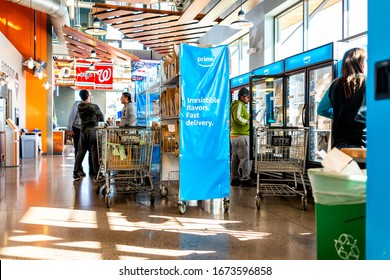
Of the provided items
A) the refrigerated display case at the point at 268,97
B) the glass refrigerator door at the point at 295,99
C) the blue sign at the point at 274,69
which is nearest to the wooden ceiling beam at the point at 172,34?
the refrigerated display case at the point at 268,97

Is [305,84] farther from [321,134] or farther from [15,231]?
[15,231]

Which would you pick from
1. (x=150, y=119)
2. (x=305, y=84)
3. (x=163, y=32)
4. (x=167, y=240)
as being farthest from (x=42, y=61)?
(x=167, y=240)

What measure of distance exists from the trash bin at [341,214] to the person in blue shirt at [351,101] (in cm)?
125

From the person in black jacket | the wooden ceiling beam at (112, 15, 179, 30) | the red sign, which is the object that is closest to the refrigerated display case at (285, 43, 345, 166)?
A: the person in black jacket

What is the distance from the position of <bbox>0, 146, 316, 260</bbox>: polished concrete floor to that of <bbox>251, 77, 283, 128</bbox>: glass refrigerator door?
2.26 meters

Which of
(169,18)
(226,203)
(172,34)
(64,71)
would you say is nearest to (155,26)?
(169,18)

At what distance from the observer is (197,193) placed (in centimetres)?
462

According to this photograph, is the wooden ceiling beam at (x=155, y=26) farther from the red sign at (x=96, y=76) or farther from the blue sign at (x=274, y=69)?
the red sign at (x=96, y=76)

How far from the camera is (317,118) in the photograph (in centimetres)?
630

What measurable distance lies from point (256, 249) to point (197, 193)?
150 cm

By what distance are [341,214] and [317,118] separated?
16.0ft

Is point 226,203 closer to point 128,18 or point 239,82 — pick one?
point 239,82

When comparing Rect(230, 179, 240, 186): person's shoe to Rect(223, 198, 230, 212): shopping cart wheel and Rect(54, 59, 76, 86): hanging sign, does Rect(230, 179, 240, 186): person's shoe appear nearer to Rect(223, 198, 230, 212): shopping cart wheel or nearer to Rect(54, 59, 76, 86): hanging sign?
Rect(223, 198, 230, 212): shopping cart wheel

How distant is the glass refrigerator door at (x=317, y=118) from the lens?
617 cm
